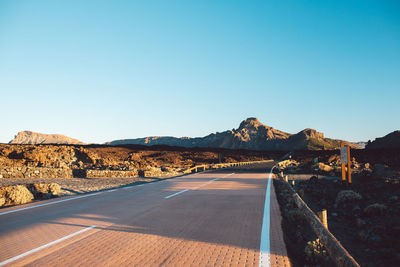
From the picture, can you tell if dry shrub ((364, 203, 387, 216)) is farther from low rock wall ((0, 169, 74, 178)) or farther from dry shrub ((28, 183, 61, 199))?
low rock wall ((0, 169, 74, 178))

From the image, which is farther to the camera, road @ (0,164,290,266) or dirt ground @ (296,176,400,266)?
dirt ground @ (296,176,400,266)

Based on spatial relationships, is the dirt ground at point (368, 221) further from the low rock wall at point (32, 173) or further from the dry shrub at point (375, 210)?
the low rock wall at point (32, 173)

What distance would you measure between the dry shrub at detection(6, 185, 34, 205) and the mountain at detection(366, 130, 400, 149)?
133 m

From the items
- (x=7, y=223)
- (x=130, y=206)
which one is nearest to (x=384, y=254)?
(x=130, y=206)

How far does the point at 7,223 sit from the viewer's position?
681cm

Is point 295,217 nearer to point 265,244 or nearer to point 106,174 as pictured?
point 265,244

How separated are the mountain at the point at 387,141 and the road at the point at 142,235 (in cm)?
13086

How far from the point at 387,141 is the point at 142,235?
14184cm

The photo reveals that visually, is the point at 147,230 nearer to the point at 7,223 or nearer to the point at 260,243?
the point at 260,243

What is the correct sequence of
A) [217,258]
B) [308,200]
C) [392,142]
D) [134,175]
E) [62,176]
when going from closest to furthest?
[217,258] < [308,200] < [62,176] < [134,175] < [392,142]

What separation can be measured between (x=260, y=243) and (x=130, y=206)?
207 inches

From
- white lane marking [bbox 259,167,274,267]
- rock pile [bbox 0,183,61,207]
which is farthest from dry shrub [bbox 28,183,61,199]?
white lane marking [bbox 259,167,274,267]

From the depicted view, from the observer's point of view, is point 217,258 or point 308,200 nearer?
point 217,258

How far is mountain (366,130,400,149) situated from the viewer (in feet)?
380
